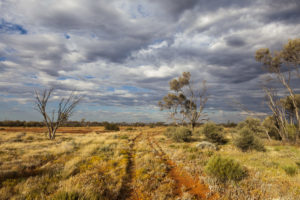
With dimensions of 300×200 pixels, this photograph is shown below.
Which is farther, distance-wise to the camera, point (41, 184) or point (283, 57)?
point (283, 57)

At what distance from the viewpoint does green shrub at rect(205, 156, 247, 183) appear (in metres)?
6.12

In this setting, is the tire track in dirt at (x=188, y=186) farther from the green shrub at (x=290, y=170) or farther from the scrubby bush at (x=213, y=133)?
the scrubby bush at (x=213, y=133)

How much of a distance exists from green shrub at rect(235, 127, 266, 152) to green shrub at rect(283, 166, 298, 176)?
249 inches

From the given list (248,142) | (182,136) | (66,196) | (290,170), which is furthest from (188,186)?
(182,136)

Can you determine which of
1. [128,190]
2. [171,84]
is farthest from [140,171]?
[171,84]

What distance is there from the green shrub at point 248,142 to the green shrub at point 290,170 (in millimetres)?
6327

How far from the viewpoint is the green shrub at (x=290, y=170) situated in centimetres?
704

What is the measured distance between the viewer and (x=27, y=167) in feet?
24.7

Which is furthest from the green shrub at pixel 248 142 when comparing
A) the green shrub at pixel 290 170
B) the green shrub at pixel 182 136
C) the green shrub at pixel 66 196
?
the green shrub at pixel 66 196

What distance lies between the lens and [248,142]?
13.7 metres

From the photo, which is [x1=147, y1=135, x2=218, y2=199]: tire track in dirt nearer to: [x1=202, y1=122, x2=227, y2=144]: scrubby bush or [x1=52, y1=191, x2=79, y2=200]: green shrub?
[x1=52, y1=191, x2=79, y2=200]: green shrub

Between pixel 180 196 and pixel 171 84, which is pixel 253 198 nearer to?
pixel 180 196

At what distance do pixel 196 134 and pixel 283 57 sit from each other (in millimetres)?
16080

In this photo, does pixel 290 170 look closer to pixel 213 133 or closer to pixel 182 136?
→ pixel 213 133
